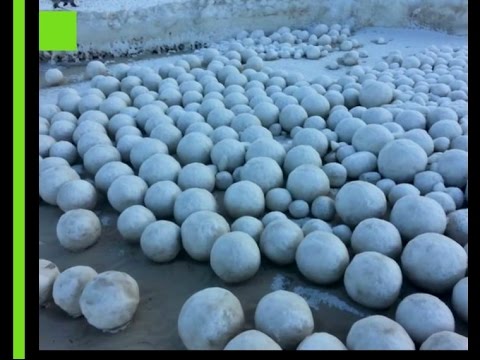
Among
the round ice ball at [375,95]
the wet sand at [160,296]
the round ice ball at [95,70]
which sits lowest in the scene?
the wet sand at [160,296]

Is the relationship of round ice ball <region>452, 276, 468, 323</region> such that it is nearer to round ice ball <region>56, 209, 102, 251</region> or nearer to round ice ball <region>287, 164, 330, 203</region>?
round ice ball <region>287, 164, 330, 203</region>

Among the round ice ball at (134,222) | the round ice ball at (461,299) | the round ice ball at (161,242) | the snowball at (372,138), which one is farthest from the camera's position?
the snowball at (372,138)

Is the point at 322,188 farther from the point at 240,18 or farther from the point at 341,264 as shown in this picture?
the point at 240,18

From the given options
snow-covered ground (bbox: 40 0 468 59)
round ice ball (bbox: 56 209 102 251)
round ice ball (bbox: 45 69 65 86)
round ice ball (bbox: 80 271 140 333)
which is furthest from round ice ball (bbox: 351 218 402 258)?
snow-covered ground (bbox: 40 0 468 59)

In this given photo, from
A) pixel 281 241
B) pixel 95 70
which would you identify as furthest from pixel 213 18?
pixel 281 241

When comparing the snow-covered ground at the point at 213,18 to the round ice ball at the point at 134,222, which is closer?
the round ice ball at the point at 134,222

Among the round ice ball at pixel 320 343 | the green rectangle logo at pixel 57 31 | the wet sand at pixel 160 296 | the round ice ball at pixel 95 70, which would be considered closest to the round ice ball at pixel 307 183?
the wet sand at pixel 160 296

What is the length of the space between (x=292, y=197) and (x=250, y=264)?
59cm

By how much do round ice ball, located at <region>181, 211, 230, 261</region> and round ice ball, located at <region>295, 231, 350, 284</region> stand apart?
1.23 feet

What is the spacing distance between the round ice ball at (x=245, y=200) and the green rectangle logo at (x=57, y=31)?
1126mm

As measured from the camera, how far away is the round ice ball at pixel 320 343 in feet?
5.02

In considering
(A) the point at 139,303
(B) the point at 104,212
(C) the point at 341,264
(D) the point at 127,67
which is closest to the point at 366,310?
(C) the point at 341,264

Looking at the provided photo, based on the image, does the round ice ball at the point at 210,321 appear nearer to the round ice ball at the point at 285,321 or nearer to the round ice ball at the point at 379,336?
the round ice ball at the point at 285,321
